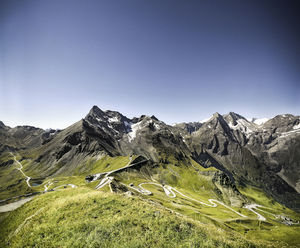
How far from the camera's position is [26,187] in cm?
16375

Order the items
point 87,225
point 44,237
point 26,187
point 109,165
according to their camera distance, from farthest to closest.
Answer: point 109,165 → point 26,187 → point 87,225 → point 44,237

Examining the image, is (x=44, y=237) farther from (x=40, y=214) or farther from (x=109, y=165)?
(x=109, y=165)

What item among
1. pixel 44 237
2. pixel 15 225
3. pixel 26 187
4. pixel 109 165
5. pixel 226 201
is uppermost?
pixel 44 237

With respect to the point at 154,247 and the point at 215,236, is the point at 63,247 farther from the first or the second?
the point at 215,236

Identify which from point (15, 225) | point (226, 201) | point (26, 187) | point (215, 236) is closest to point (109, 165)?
point (26, 187)

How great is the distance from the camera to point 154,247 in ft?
47.8

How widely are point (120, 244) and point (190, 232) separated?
7.51 meters

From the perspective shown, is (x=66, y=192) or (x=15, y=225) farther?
(x=66, y=192)

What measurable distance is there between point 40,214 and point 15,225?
16.3 ft

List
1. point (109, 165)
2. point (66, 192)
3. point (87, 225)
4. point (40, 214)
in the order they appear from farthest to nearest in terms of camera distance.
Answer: point (109, 165), point (66, 192), point (40, 214), point (87, 225)

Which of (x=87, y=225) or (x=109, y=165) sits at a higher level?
(x=87, y=225)

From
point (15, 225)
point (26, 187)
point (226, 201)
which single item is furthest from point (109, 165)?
point (15, 225)

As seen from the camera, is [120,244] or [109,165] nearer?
[120,244]

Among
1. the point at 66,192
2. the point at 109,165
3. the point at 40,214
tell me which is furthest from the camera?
the point at 109,165
